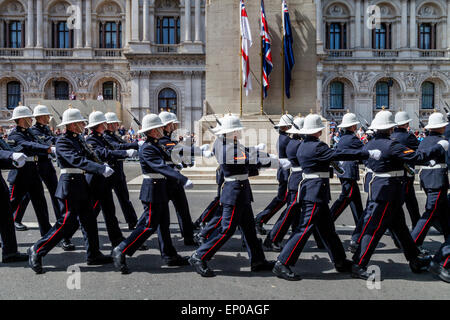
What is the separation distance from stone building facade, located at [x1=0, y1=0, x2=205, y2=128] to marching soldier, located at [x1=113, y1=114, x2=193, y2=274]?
32798 millimetres

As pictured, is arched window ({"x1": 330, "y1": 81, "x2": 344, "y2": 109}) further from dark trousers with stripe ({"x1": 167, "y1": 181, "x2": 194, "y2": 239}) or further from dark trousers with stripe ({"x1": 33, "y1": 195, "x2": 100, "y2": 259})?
dark trousers with stripe ({"x1": 33, "y1": 195, "x2": 100, "y2": 259})

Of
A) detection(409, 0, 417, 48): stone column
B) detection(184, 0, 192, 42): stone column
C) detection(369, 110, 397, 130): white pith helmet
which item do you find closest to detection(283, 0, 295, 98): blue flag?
detection(369, 110, 397, 130): white pith helmet

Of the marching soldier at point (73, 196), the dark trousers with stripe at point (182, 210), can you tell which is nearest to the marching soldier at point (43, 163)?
the marching soldier at point (73, 196)

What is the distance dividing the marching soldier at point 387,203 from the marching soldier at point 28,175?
475 cm

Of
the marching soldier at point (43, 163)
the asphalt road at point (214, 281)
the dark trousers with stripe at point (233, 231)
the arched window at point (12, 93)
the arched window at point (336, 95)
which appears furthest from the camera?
the arched window at point (336, 95)

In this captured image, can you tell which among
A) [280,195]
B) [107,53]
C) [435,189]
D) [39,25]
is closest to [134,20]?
[107,53]

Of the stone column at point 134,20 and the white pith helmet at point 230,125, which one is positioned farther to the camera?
the stone column at point 134,20

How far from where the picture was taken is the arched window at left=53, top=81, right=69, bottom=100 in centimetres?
3975

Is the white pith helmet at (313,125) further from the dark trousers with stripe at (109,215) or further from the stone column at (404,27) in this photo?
the stone column at (404,27)

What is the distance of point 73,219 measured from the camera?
18.0 ft

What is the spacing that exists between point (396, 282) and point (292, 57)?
1018cm

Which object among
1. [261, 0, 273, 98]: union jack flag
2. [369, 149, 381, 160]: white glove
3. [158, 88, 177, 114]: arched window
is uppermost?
[158, 88, 177, 114]: arched window

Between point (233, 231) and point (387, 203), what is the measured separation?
1884 millimetres

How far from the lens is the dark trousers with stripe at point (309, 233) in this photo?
198 inches
